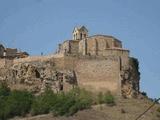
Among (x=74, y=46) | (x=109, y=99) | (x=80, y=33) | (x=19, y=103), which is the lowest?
(x=19, y=103)

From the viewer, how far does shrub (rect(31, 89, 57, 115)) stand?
44562 millimetres

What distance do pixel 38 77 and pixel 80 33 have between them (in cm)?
717

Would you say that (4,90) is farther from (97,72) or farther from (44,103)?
(97,72)

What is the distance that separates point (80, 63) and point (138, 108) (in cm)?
645

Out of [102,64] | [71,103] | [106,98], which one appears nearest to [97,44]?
[102,64]

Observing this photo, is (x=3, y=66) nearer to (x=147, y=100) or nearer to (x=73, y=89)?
(x=73, y=89)

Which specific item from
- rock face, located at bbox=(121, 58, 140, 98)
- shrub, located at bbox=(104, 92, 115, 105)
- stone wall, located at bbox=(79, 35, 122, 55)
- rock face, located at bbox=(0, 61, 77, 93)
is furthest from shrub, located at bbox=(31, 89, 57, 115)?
rock face, located at bbox=(121, 58, 140, 98)

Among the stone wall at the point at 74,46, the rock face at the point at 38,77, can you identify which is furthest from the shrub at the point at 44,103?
the stone wall at the point at 74,46

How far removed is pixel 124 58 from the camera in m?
47.7

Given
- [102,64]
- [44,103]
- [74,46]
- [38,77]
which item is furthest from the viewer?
[74,46]

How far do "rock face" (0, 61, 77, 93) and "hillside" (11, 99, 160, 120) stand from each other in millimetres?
3526

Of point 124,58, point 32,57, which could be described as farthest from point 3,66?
point 124,58

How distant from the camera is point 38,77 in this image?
48281 mm

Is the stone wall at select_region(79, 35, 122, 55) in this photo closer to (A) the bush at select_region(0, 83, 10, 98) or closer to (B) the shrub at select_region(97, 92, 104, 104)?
(B) the shrub at select_region(97, 92, 104, 104)
